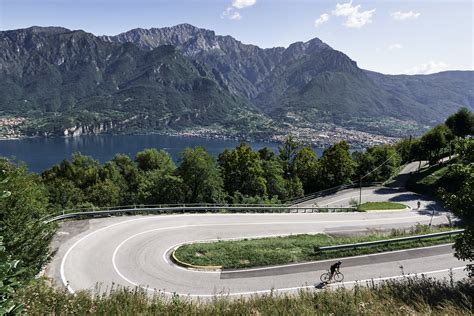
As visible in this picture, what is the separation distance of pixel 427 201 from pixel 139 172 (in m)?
49.6

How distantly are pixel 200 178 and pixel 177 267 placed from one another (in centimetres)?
2256

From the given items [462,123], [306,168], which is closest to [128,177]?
[306,168]

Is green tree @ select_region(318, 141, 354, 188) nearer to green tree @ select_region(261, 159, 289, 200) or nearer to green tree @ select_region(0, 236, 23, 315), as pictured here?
green tree @ select_region(261, 159, 289, 200)

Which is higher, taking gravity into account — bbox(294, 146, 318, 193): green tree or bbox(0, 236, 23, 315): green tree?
bbox(0, 236, 23, 315): green tree

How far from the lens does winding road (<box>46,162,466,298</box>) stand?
56.0ft

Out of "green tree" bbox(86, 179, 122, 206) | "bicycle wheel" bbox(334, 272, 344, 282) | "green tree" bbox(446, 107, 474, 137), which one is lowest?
"green tree" bbox(86, 179, 122, 206)

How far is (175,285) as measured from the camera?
17.1 meters

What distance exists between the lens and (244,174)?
47.8 meters

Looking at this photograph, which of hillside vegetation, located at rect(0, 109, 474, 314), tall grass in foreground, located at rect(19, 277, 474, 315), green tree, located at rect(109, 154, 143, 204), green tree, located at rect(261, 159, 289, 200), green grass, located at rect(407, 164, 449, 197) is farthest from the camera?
green tree, located at rect(109, 154, 143, 204)

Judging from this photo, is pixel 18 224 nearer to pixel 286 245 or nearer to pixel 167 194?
pixel 286 245

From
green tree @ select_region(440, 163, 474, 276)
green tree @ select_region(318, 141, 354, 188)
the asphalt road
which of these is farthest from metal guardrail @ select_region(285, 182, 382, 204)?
green tree @ select_region(440, 163, 474, 276)

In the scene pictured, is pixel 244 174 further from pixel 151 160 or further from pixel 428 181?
pixel 151 160

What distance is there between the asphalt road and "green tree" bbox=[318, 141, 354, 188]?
28.0 m

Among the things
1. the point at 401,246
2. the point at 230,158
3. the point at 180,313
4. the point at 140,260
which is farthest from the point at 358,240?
the point at 230,158
